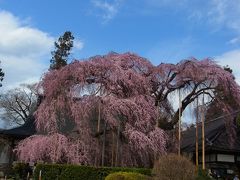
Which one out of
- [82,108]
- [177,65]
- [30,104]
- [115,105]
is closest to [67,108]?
[82,108]

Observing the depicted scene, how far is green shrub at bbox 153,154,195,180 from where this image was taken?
14.2 meters

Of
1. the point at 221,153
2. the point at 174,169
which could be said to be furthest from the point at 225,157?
the point at 174,169

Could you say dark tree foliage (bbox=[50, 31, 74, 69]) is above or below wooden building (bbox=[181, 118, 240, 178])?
above

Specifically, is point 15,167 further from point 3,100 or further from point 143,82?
point 3,100

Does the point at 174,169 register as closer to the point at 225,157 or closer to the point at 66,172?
the point at 66,172

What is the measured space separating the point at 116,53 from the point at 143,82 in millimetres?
3017

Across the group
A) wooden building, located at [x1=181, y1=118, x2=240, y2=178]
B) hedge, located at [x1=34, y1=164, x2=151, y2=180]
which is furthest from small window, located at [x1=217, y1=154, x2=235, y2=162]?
hedge, located at [x1=34, y1=164, x2=151, y2=180]

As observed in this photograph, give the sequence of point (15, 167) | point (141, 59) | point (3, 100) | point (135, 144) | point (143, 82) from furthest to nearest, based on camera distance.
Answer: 1. point (3, 100)
2. point (15, 167)
3. point (141, 59)
4. point (143, 82)
5. point (135, 144)

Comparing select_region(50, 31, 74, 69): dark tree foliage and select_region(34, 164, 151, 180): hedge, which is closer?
select_region(34, 164, 151, 180): hedge

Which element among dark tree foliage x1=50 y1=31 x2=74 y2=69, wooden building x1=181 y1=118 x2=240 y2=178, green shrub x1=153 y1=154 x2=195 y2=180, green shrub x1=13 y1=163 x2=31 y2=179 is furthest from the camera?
dark tree foliage x1=50 y1=31 x2=74 y2=69

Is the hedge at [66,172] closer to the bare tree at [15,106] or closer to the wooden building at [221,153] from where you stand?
the wooden building at [221,153]

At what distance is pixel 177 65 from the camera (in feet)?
81.1

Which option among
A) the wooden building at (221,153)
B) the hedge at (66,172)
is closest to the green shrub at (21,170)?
the hedge at (66,172)

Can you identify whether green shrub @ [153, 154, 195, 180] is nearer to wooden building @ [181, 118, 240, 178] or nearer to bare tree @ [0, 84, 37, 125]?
wooden building @ [181, 118, 240, 178]
